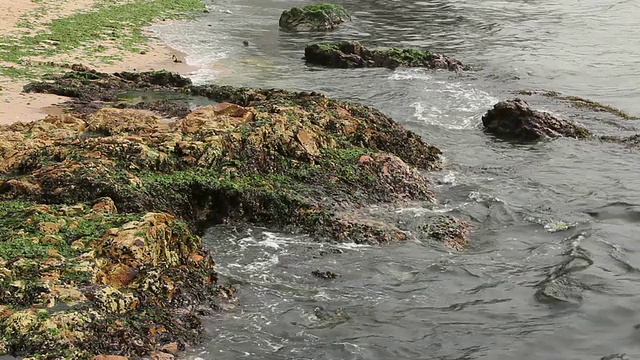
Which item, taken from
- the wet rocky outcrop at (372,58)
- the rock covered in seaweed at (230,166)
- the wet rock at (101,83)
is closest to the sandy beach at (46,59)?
the wet rock at (101,83)

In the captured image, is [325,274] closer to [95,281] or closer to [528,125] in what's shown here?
[95,281]

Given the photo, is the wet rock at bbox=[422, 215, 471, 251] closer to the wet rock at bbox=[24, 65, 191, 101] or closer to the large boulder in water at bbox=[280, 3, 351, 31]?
the wet rock at bbox=[24, 65, 191, 101]

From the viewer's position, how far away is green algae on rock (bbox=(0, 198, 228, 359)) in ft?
19.9

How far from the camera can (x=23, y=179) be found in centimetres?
931

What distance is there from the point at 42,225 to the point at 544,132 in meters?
13.1

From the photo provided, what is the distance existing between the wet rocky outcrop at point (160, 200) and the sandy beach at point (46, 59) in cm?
127

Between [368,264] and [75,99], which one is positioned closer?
[368,264]

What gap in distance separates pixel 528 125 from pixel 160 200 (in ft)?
35.7

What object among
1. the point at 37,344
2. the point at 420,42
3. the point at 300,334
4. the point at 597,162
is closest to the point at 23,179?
the point at 37,344

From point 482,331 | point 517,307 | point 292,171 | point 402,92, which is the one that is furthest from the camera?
point 402,92

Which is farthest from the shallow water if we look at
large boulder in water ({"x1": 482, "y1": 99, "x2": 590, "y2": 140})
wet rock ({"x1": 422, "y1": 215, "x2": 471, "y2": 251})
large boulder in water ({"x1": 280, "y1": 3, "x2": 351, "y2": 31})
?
large boulder in water ({"x1": 280, "y1": 3, "x2": 351, "y2": 31})

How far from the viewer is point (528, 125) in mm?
16547

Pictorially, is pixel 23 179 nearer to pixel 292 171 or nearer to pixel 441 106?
pixel 292 171

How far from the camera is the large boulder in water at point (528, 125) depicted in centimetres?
1653
